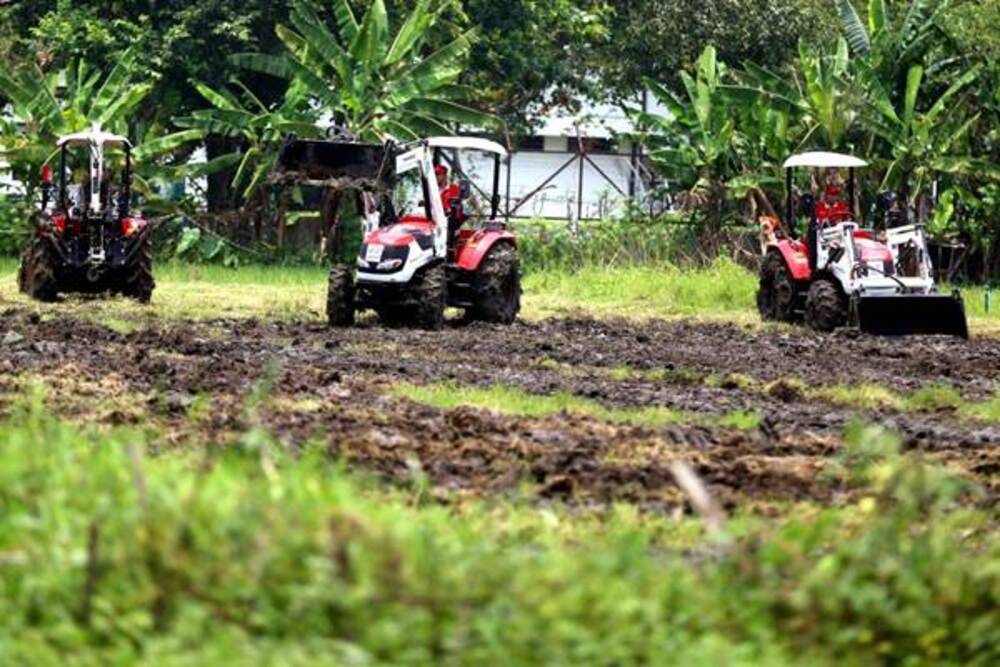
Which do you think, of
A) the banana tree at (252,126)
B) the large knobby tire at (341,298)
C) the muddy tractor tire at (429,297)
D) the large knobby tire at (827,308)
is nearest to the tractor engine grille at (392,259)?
the muddy tractor tire at (429,297)

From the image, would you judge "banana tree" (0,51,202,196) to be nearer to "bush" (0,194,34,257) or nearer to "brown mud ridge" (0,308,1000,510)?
"bush" (0,194,34,257)

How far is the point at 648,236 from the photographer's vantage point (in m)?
36.5

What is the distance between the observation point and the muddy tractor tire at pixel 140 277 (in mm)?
27016

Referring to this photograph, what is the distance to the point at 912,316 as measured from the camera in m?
24.6

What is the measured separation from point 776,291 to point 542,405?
42.1ft

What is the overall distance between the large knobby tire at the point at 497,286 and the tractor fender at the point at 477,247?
80mm

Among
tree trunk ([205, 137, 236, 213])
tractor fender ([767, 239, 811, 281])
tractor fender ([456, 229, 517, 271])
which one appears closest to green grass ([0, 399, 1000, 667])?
tractor fender ([456, 229, 517, 271])

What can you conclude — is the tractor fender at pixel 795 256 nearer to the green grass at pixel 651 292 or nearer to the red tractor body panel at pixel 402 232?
the green grass at pixel 651 292

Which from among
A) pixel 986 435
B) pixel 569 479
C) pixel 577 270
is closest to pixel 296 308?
pixel 577 270

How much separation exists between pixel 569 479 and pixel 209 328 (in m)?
12.8

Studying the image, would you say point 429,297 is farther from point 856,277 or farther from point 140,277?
point 140,277

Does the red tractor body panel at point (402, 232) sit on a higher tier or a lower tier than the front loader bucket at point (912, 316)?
higher

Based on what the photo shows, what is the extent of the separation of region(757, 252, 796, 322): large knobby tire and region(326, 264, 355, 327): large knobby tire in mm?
5659

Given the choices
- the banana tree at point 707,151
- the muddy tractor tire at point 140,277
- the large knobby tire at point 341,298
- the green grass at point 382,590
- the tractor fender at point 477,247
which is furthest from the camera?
the banana tree at point 707,151
